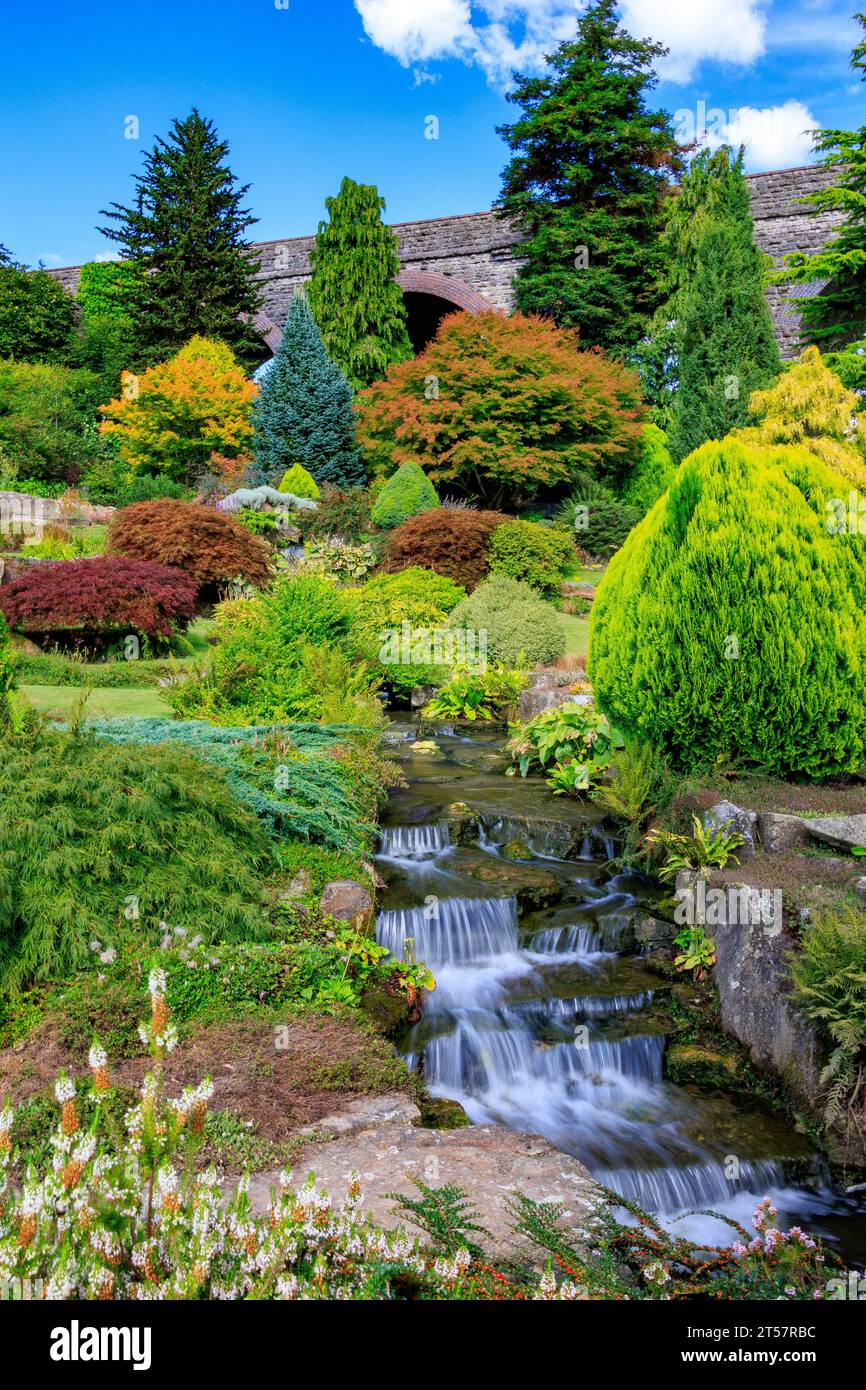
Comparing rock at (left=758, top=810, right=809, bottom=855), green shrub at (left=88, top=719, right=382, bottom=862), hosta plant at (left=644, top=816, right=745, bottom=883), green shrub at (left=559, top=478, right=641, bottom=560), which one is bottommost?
hosta plant at (left=644, top=816, right=745, bottom=883)

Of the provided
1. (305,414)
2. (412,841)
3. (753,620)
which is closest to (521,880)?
(412,841)

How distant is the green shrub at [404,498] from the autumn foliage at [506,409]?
→ 1.13 meters

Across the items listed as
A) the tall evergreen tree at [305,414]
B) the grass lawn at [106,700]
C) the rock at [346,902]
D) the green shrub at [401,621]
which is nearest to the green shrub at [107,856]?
the rock at [346,902]

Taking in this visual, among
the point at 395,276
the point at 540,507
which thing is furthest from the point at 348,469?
the point at 395,276

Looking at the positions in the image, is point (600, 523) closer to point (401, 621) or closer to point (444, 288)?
point (401, 621)

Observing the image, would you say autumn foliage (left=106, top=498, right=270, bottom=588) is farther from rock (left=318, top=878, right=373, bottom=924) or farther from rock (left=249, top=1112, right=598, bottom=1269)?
rock (left=249, top=1112, right=598, bottom=1269)

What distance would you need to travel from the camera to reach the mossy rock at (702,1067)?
4527mm

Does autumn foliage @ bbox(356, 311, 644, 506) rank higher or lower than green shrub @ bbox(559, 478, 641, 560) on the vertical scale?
higher

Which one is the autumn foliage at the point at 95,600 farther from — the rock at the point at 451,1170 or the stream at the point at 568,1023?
the rock at the point at 451,1170

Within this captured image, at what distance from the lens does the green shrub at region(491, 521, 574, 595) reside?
14.9m

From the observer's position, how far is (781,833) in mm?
5418

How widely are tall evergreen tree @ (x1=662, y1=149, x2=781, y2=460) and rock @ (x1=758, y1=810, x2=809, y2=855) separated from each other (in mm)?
15124

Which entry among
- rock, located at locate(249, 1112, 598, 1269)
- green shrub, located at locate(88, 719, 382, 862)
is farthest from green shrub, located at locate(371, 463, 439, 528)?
rock, located at locate(249, 1112, 598, 1269)
